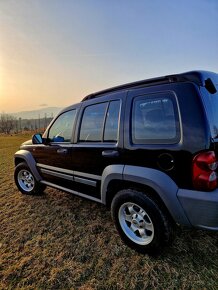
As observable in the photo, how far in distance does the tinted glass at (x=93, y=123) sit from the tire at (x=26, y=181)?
6.59 ft

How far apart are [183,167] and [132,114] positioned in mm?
936

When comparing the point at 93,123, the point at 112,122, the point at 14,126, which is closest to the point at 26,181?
the point at 93,123

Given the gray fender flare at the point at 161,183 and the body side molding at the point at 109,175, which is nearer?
the gray fender flare at the point at 161,183

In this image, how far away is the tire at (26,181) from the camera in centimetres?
478

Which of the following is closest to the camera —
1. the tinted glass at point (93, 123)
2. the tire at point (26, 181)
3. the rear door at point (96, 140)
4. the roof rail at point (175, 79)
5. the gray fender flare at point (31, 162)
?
the roof rail at point (175, 79)

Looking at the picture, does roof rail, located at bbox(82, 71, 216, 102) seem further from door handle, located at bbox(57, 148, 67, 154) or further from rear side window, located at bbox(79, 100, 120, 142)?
door handle, located at bbox(57, 148, 67, 154)

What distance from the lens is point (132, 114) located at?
8.87 feet

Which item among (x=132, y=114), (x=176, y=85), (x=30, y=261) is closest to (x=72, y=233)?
(x=30, y=261)

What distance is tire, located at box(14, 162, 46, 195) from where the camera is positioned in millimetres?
4777

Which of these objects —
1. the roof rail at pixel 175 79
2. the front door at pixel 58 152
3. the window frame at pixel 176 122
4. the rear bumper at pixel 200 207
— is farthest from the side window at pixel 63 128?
the rear bumper at pixel 200 207

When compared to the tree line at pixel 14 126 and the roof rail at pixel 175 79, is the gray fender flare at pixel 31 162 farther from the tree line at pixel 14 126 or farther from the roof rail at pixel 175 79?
the tree line at pixel 14 126

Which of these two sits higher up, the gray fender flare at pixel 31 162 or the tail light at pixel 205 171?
the tail light at pixel 205 171

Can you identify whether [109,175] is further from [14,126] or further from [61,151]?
[14,126]

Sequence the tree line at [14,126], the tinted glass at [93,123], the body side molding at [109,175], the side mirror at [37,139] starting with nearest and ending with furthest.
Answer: the body side molding at [109,175]
the tinted glass at [93,123]
the side mirror at [37,139]
the tree line at [14,126]
